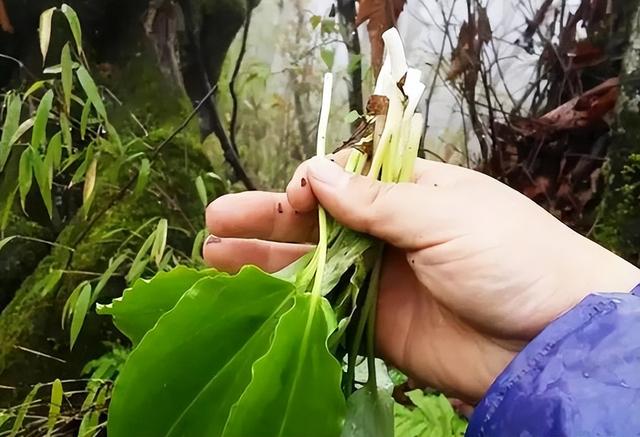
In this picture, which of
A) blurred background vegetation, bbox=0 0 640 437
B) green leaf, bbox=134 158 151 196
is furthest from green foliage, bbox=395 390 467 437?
green leaf, bbox=134 158 151 196

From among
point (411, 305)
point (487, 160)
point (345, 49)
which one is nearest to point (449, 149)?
point (487, 160)

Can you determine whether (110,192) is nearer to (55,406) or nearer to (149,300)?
(55,406)

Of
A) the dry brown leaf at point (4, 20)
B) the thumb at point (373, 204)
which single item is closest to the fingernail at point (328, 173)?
the thumb at point (373, 204)

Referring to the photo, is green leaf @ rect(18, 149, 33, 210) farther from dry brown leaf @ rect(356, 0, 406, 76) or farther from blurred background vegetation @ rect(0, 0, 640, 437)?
dry brown leaf @ rect(356, 0, 406, 76)

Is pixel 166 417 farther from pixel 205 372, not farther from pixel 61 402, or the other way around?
pixel 61 402

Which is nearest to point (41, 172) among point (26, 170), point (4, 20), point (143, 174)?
point (26, 170)

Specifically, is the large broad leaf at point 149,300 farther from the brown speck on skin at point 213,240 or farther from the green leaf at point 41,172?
the green leaf at point 41,172
